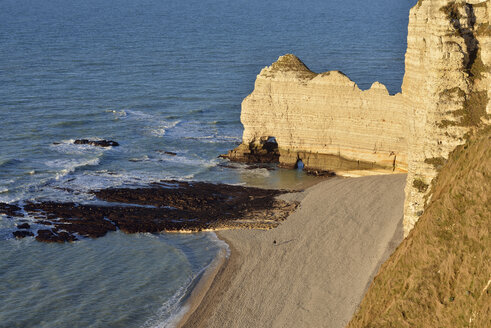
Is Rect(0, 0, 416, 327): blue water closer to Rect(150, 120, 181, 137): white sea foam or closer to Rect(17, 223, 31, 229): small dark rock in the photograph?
Rect(150, 120, 181, 137): white sea foam

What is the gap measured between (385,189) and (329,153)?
7234mm

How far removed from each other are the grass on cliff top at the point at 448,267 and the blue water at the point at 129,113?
13.5m

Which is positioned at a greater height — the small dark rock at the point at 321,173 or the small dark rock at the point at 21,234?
the small dark rock at the point at 321,173

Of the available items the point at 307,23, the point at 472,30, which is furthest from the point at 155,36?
the point at 472,30

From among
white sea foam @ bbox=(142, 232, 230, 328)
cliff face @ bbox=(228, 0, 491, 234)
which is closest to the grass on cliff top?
cliff face @ bbox=(228, 0, 491, 234)

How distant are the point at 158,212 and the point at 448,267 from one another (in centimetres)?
2579

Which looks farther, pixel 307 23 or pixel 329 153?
pixel 307 23

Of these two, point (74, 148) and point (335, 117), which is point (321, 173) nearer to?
point (335, 117)

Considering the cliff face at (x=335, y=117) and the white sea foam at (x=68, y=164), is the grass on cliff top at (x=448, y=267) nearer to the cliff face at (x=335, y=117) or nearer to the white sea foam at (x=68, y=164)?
the cliff face at (x=335, y=117)

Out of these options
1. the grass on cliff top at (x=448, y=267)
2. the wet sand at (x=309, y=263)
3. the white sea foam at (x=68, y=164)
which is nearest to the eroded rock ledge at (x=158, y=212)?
the wet sand at (x=309, y=263)

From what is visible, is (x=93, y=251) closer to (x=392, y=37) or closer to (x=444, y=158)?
(x=444, y=158)

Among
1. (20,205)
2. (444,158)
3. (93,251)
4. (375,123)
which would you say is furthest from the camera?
(375,123)

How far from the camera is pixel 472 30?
28688 millimetres

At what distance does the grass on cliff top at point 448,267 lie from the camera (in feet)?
70.5
